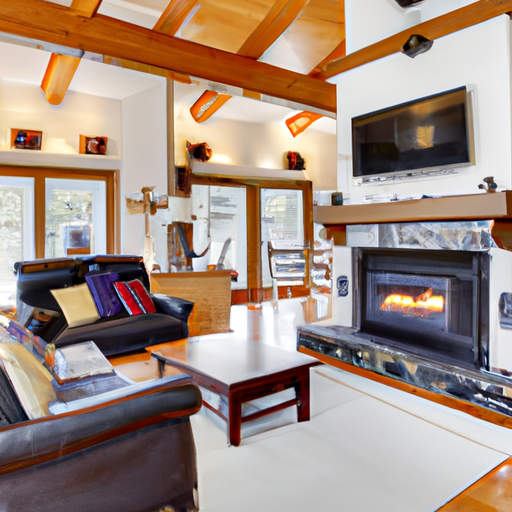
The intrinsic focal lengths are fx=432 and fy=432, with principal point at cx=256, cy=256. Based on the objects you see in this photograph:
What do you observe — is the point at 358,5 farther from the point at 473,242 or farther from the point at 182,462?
the point at 182,462

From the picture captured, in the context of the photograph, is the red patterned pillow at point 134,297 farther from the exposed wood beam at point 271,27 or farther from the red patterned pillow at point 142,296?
the exposed wood beam at point 271,27

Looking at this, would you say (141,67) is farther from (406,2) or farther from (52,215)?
(52,215)

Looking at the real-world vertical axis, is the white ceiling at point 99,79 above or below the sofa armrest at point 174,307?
above

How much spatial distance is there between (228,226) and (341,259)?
319 cm

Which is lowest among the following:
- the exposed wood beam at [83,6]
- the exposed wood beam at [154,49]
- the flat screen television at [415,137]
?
the flat screen television at [415,137]

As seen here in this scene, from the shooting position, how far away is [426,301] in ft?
9.27

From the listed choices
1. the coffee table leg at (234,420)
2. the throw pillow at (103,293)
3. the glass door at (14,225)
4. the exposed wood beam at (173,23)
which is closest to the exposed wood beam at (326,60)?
the exposed wood beam at (173,23)

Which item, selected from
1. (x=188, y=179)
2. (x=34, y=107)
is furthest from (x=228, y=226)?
(x=34, y=107)

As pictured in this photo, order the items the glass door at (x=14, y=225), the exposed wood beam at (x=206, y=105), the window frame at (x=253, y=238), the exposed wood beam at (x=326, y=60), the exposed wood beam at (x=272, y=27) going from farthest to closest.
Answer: the window frame at (x=253, y=238) < the exposed wood beam at (x=206, y=105) < the glass door at (x=14, y=225) < the exposed wood beam at (x=326, y=60) < the exposed wood beam at (x=272, y=27)

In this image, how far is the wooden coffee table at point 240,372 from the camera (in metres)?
2.24

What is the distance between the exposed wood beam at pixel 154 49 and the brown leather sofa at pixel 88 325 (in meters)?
1.90

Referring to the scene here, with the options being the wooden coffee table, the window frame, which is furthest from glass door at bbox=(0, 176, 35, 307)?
the wooden coffee table

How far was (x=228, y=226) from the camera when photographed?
20.8ft

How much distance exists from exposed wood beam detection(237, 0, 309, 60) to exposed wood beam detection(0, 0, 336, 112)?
0.31 ft
